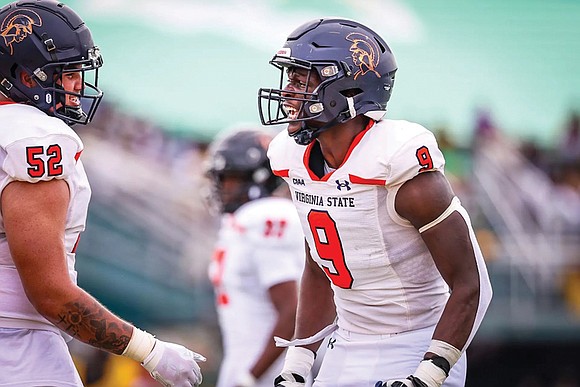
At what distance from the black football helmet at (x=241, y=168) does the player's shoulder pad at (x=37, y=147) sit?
2.14m

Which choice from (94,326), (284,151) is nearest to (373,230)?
(284,151)

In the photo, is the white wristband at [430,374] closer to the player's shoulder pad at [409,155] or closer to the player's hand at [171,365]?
the player's shoulder pad at [409,155]

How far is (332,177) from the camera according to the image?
3.32m

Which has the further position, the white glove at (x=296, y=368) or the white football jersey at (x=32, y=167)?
the white glove at (x=296, y=368)

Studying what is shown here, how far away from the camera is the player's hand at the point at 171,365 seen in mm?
3043

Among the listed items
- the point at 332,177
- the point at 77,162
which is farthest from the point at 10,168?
the point at 332,177

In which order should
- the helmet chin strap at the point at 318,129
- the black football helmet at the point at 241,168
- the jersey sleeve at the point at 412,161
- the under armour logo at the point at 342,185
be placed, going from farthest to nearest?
the black football helmet at the point at 241,168 → the helmet chin strap at the point at 318,129 → the under armour logo at the point at 342,185 → the jersey sleeve at the point at 412,161

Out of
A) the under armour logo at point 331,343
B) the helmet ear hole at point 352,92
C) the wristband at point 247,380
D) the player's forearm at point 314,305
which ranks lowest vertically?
the wristband at point 247,380

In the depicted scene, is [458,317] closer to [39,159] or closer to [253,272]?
[39,159]

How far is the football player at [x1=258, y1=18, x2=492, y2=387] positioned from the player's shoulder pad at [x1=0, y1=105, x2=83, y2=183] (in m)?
0.71

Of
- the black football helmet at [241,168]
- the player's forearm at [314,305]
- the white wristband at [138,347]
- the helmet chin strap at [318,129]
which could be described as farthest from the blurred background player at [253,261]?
the white wristband at [138,347]

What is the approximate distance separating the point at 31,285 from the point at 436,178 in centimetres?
124

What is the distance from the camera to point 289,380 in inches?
138

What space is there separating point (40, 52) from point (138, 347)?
0.91 m
